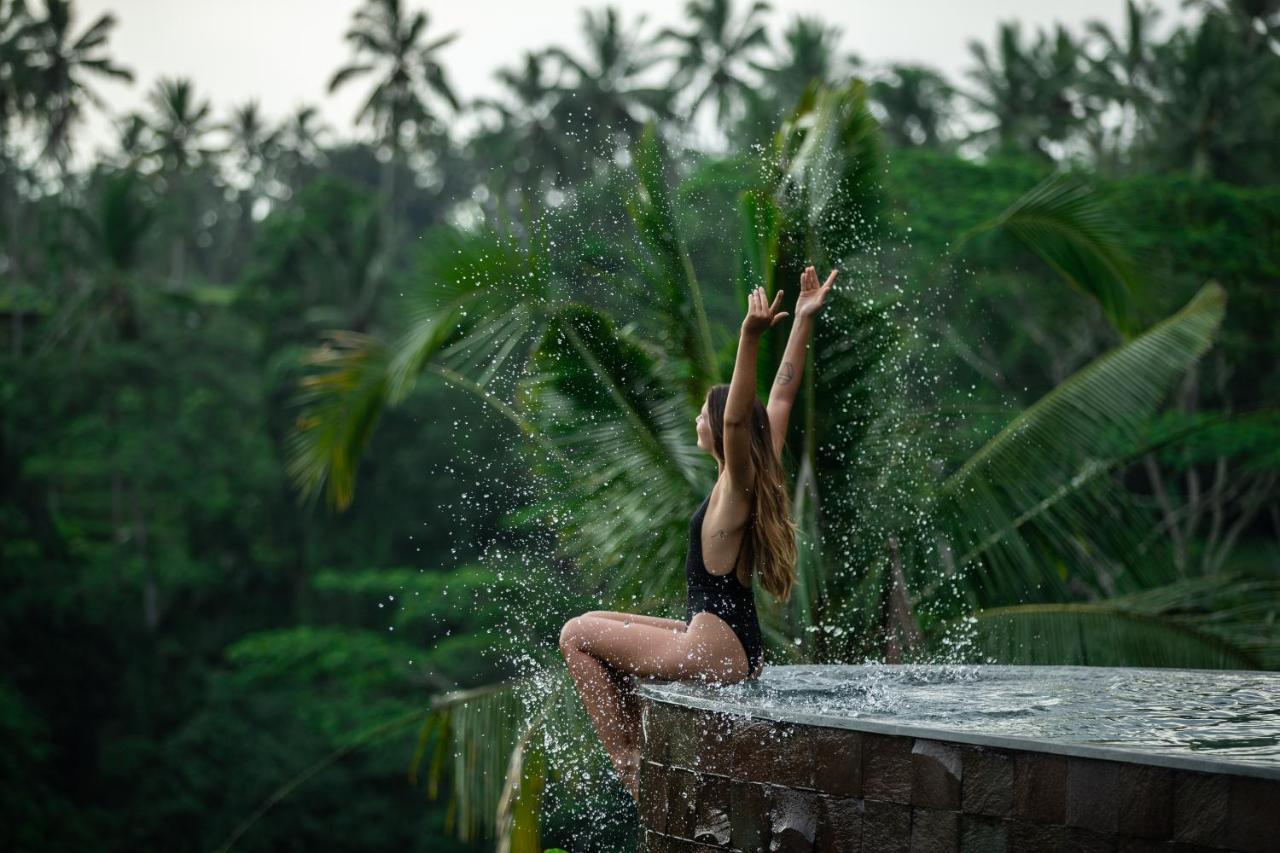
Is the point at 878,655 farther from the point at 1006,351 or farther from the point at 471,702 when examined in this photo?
the point at 1006,351

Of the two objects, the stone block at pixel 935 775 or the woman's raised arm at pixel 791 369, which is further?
the woman's raised arm at pixel 791 369

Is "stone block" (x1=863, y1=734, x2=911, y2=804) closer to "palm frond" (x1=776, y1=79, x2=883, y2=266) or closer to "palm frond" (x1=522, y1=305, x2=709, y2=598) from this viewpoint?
"palm frond" (x1=522, y1=305, x2=709, y2=598)

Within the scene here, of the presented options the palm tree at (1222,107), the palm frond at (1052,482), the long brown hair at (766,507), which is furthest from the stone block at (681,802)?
the palm tree at (1222,107)

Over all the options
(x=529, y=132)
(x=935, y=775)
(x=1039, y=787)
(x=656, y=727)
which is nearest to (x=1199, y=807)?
(x=1039, y=787)

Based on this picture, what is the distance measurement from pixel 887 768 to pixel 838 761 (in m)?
0.15

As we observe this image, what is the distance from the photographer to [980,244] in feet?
66.8

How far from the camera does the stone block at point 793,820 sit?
351cm

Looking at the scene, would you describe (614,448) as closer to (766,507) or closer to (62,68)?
(766,507)

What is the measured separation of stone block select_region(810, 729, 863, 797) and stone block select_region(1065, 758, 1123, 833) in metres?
0.57

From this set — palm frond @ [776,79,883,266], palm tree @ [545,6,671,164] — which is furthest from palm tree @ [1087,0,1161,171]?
palm frond @ [776,79,883,266]

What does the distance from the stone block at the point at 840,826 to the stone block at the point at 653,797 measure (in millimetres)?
649

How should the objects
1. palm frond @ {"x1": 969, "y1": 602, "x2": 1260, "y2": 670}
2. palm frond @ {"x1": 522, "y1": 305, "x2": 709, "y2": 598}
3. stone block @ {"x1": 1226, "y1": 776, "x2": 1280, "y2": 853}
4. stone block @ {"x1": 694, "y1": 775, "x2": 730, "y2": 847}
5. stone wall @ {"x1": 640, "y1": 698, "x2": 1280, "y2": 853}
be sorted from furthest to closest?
palm frond @ {"x1": 969, "y1": 602, "x2": 1260, "y2": 670}
palm frond @ {"x1": 522, "y1": 305, "x2": 709, "y2": 598}
stone block @ {"x1": 694, "y1": 775, "x2": 730, "y2": 847}
stone wall @ {"x1": 640, "y1": 698, "x2": 1280, "y2": 853}
stone block @ {"x1": 1226, "y1": 776, "x2": 1280, "y2": 853}

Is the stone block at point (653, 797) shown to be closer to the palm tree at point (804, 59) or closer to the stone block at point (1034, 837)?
the stone block at point (1034, 837)

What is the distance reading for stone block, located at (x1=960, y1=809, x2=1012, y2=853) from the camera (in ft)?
10.2
